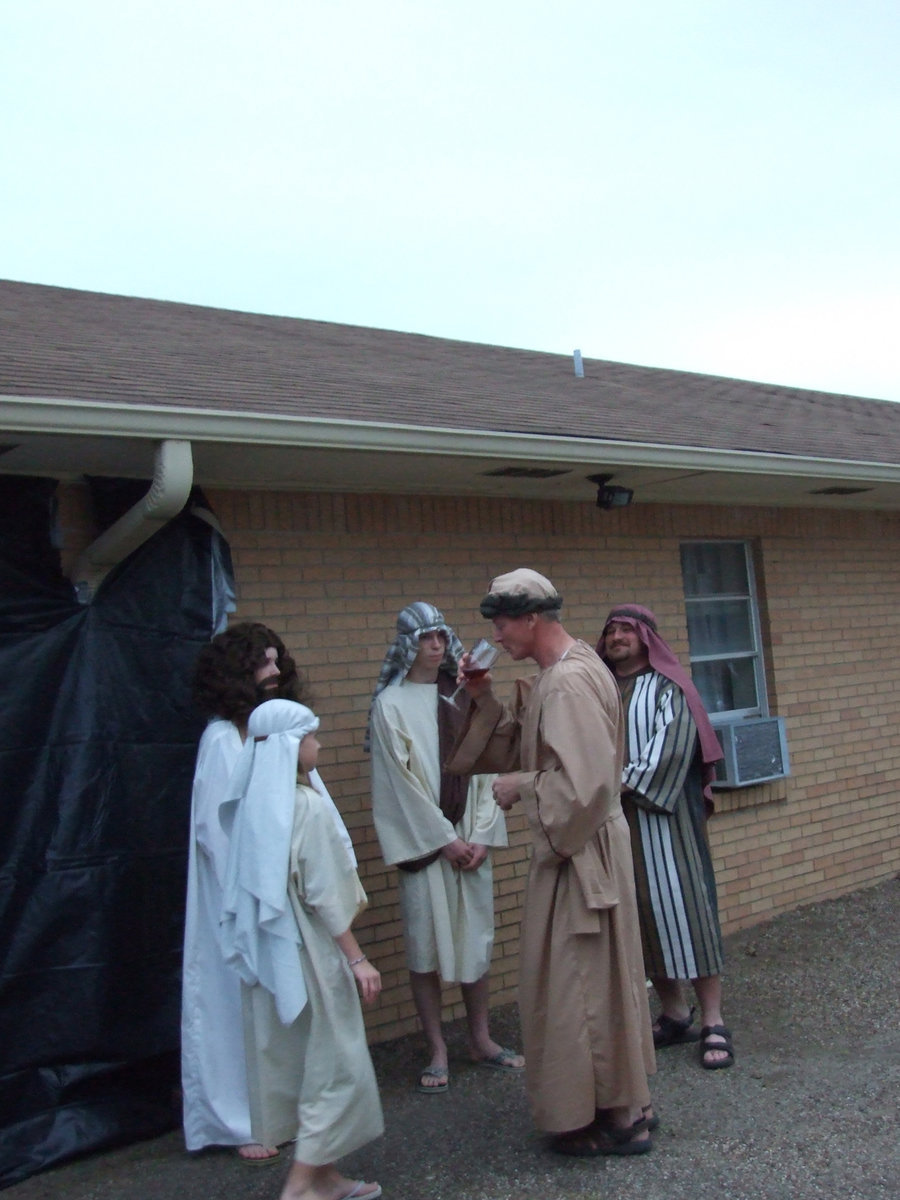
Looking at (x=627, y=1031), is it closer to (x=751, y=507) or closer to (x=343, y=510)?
(x=343, y=510)

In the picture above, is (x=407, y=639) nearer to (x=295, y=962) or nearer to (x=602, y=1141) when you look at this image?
(x=295, y=962)

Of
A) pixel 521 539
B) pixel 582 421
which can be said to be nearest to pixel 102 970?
pixel 521 539

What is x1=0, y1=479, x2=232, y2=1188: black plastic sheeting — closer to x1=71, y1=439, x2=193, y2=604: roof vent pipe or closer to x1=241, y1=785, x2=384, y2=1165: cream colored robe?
x1=71, y1=439, x2=193, y2=604: roof vent pipe

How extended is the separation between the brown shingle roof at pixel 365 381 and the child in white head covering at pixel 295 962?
5.07 ft

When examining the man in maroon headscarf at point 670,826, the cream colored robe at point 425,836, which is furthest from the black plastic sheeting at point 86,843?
the man in maroon headscarf at point 670,826

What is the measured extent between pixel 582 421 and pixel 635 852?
7.52 ft

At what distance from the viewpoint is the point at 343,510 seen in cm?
587

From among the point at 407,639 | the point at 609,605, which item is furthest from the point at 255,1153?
the point at 609,605

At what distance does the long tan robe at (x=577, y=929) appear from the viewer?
4.07 meters

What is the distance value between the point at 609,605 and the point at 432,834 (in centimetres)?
236

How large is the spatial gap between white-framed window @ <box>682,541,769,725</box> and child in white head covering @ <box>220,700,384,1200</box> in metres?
4.12

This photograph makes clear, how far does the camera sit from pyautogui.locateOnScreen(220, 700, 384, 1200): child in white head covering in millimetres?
3744

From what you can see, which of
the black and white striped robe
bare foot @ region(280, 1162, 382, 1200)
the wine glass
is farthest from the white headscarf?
the black and white striped robe

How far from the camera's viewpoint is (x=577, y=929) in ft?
13.4
